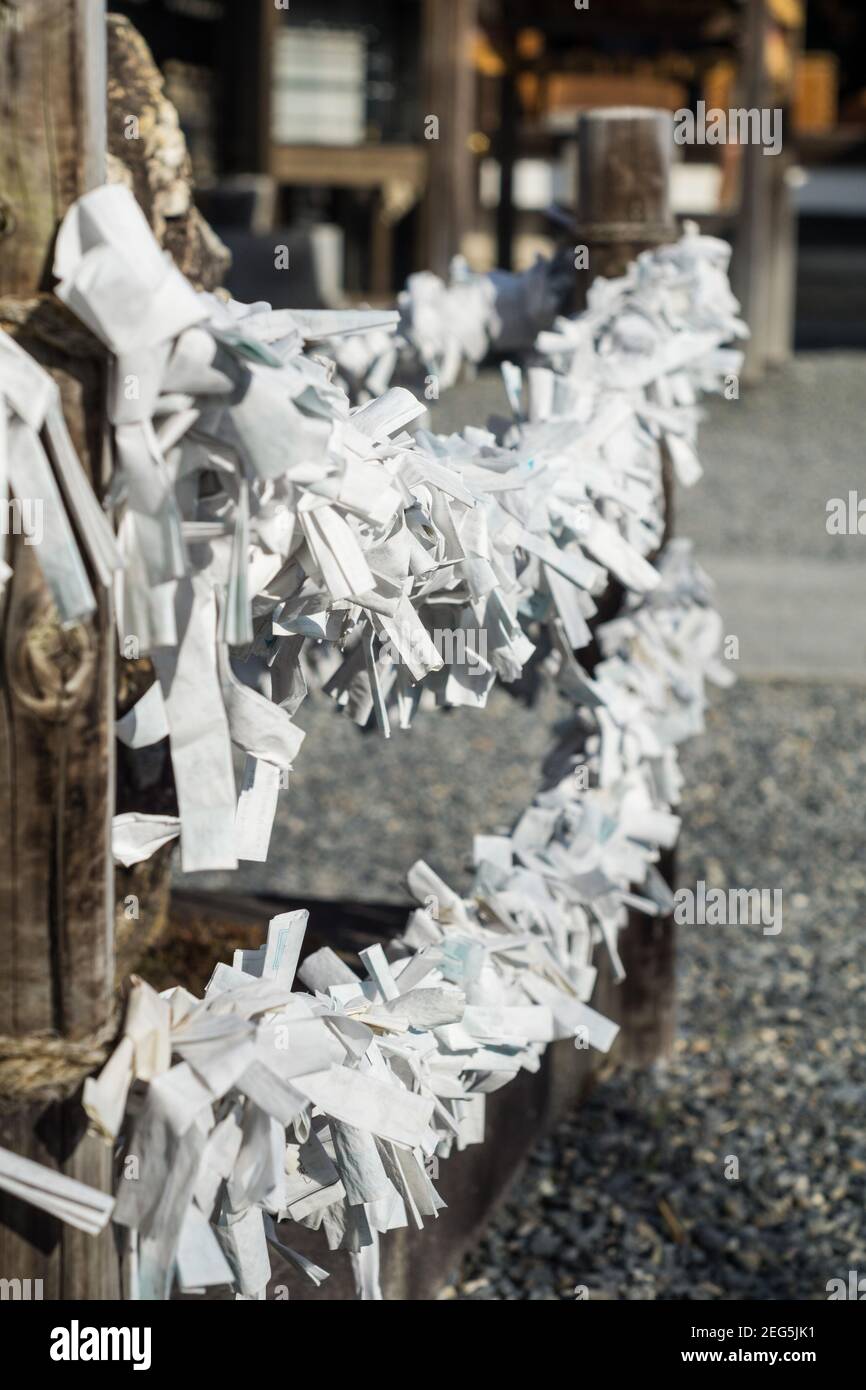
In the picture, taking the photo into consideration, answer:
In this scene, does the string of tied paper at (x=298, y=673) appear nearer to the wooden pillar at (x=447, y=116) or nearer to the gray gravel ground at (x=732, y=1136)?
the gray gravel ground at (x=732, y=1136)

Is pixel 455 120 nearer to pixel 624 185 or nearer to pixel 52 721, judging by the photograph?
pixel 624 185

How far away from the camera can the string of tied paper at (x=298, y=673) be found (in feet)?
3.50

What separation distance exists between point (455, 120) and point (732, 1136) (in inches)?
345

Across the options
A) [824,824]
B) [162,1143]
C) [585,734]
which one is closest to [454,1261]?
[585,734]

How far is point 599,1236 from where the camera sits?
7.57 ft

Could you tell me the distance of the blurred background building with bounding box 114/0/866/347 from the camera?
10250mm

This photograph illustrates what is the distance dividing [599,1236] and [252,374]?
5.30 feet

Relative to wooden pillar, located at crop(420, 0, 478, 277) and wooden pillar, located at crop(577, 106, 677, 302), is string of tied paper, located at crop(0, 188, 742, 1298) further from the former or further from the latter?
wooden pillar, located at crop(420, 0, 478, 277)

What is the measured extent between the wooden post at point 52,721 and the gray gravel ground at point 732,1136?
1170 millimetres

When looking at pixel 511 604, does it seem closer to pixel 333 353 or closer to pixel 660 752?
pixel 660 752

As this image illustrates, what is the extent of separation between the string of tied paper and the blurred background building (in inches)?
310

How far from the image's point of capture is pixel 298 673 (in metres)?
1.45

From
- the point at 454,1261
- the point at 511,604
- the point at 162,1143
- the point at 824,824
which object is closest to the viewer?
the point at 162,1143

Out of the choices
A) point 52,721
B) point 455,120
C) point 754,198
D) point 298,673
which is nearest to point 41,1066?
point 52,721
